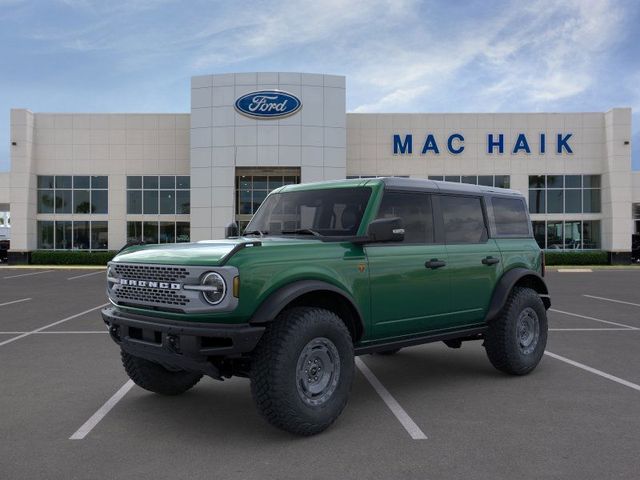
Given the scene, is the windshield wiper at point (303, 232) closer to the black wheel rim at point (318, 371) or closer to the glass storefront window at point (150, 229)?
the black wheel rim at point (318, 371)

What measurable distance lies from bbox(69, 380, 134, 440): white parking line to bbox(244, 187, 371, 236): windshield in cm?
212

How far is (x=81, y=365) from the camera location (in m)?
6.86

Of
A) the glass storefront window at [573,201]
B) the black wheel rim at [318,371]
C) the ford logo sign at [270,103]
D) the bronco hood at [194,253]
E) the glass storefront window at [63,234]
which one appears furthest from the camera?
the glass storefront window at [63,234]

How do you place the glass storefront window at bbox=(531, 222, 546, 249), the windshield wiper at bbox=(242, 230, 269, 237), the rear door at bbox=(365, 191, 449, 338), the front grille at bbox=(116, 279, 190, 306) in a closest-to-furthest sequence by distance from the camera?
1. the front grille at bbox=(116, 279, 190, 306)
2. the rear door at bbox=(365, 191, 449, 338)
3. the windshield wiper at bbox=(242, 230, 269, 237)
4. the glass storefront window at bbox=(531, 222, 546, 249)

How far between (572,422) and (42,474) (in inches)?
163

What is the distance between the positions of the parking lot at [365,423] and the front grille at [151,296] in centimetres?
109

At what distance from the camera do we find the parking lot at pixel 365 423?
12.3 feet

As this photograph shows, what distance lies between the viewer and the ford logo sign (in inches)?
1133

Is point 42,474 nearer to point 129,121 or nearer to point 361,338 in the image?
point 361,338

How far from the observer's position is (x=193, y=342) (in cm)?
396

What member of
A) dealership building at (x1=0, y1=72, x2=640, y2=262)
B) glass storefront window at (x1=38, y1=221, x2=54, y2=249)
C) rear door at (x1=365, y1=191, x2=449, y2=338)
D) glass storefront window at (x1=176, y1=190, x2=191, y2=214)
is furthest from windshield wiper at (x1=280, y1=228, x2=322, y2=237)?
glass storefront window at (x1=38, y1=221, x2=54, y2=249)

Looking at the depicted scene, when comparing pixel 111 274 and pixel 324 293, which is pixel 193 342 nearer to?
pixel 324 293

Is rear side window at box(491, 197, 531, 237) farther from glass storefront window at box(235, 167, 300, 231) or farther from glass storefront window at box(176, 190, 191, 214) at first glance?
glass storefront window at box(176, 190, 191, 214)

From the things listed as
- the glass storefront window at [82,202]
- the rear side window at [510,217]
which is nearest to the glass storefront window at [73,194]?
the glass storefront window at [82,202]
